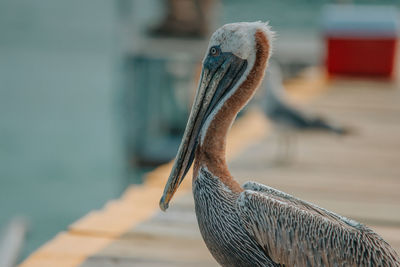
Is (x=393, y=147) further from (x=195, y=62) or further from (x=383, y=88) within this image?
(x=195, y=62)

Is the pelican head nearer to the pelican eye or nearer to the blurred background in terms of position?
the pelican eye

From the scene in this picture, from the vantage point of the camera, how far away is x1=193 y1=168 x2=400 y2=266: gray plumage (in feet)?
7.96

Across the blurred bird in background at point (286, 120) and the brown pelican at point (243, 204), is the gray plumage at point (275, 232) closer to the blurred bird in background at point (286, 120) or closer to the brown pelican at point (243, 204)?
the brown pelican at point (243, 204)

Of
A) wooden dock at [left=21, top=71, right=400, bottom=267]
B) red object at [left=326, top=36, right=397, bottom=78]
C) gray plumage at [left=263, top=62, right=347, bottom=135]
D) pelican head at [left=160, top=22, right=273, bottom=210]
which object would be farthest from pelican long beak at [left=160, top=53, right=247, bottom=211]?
red object at [left=326, top=36, right=397, bottom=78]

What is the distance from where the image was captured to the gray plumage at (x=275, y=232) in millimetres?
2426

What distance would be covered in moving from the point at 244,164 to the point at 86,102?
728 inches

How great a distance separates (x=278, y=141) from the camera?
21.4 feet

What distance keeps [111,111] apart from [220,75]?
2000 cm

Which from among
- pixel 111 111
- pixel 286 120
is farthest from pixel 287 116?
pixel 111 111

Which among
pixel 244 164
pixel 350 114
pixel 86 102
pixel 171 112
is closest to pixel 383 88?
pixel 350 114

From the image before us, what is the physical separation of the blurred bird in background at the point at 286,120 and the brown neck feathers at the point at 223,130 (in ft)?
9.85

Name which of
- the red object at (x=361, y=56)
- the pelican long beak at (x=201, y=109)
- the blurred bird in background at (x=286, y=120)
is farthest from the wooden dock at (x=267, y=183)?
the red object at (x=361, y=56)

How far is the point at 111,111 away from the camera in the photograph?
22.5m

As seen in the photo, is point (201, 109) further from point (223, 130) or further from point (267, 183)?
point (267, 183)
